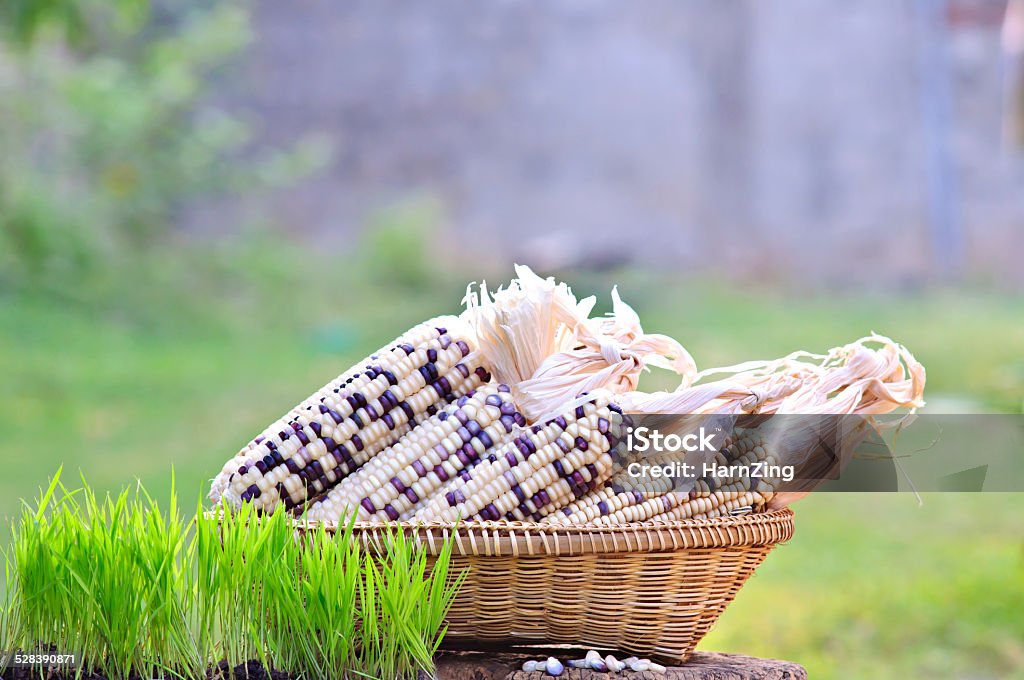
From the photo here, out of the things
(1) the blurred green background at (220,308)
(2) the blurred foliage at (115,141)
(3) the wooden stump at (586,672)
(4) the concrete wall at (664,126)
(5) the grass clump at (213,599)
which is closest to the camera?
(5) the grass clump at (213,599)

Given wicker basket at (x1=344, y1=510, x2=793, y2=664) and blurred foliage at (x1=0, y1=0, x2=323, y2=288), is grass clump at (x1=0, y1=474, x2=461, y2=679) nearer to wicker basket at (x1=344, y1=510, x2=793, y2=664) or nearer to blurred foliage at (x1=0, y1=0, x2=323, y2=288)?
wicker basket at (x1=344, y1=510, x2=793, y2=664)

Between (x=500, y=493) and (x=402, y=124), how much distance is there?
6917 millimetres

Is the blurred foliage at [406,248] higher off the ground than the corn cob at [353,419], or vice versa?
the blurred foliage at [406,248]

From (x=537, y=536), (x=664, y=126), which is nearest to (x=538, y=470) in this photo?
(x=537, y=536)

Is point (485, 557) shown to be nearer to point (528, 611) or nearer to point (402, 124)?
point (528, 611)

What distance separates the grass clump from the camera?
1.00m

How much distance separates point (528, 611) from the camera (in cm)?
114

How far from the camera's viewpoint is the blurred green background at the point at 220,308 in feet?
14.3

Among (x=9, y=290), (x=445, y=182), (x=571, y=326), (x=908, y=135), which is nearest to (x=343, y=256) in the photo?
(x=445, y=182)

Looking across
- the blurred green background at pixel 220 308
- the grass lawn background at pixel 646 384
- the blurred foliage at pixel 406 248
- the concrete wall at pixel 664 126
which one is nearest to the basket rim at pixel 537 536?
the grass lawn background at pixel 646 384

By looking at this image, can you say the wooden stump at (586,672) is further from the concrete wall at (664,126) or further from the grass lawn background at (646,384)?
the concrete wall at (664,126)

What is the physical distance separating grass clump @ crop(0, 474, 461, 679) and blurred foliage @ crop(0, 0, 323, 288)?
17.3 feet

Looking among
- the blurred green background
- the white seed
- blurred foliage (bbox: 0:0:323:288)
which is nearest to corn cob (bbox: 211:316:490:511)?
the white seed

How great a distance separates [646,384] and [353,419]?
4460mm
